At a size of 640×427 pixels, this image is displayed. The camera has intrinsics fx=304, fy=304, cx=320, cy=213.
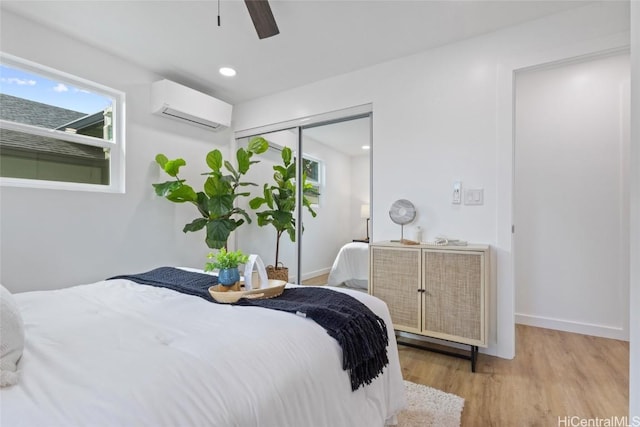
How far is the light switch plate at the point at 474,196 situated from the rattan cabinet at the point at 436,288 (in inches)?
15.3

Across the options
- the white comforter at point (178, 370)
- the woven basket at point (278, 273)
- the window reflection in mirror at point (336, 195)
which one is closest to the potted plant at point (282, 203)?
the woven basket at point (278, 273)

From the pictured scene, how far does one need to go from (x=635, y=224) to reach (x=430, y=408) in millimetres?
1426

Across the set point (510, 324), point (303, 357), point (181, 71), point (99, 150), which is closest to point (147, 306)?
point (303, 357)

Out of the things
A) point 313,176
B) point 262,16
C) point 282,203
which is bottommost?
point 282,203

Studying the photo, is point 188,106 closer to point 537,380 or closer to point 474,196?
point 474,196

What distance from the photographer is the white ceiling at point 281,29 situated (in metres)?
2.13

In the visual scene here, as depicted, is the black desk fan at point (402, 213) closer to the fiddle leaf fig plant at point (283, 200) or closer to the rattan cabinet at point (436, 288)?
the rattan cabinet at point (436, 288)

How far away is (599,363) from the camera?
223 centimetres

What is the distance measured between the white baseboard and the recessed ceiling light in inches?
153

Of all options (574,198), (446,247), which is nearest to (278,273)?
(446,247)

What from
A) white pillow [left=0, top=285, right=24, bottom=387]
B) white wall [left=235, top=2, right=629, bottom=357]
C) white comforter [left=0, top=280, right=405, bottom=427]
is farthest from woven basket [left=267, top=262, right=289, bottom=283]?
white pillow [left=0, top=285, right=24, bottom=387]

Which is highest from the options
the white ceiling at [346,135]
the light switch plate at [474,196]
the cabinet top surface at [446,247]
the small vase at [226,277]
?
the white ceiling at [346,135]

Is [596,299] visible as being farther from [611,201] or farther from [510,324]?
[510,324]

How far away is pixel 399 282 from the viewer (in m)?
2.40
